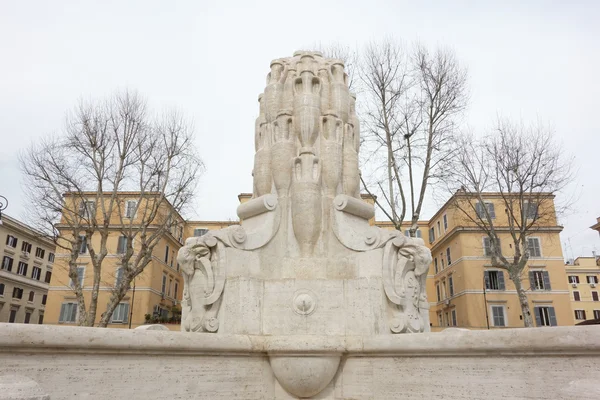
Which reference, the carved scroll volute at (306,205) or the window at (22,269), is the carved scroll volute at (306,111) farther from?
the window at (22,269)

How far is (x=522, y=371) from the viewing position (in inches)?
141

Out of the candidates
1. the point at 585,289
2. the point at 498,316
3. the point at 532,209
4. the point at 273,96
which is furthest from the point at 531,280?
the point at 273,96

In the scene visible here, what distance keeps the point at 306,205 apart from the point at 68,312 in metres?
38.5

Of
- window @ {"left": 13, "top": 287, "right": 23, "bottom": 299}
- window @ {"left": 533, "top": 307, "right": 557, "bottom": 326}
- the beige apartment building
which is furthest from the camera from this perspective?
window @ {"left": 13, "top": 287, "right": 23, "bottom": 299}

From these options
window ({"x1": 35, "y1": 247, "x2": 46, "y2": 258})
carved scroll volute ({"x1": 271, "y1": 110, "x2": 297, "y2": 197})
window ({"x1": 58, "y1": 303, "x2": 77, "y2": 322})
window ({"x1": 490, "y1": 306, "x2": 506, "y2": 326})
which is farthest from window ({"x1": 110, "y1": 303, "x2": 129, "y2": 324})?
carved scroll volute ({"x1": 271, "y1": 110, "x2": 297, "y2": 197})

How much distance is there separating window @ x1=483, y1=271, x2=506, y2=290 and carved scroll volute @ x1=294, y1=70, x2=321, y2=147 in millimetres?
35603

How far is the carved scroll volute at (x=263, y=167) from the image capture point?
616 centimetres

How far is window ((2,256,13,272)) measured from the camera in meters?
49.8

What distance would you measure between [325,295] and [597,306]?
74.6m

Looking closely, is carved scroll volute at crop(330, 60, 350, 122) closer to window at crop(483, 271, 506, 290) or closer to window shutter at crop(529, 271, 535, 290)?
window at crop(483, 271, 506, 290)

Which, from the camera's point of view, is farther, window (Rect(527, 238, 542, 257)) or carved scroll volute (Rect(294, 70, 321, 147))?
window (Rect(527, 238, 542, 257))

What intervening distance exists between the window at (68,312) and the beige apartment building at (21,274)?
1209cm

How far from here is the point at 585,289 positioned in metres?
65.4

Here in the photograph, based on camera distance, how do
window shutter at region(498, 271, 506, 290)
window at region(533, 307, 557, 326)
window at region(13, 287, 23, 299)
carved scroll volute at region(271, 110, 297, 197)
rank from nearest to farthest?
1. carved scroll volute at region(271, 110, 297, 197)
2. window at region(533, 307, 557, 326)
3. window shutter at region(498, 271, 506, 290)
4. window at region(13, 287, 23, 299)
